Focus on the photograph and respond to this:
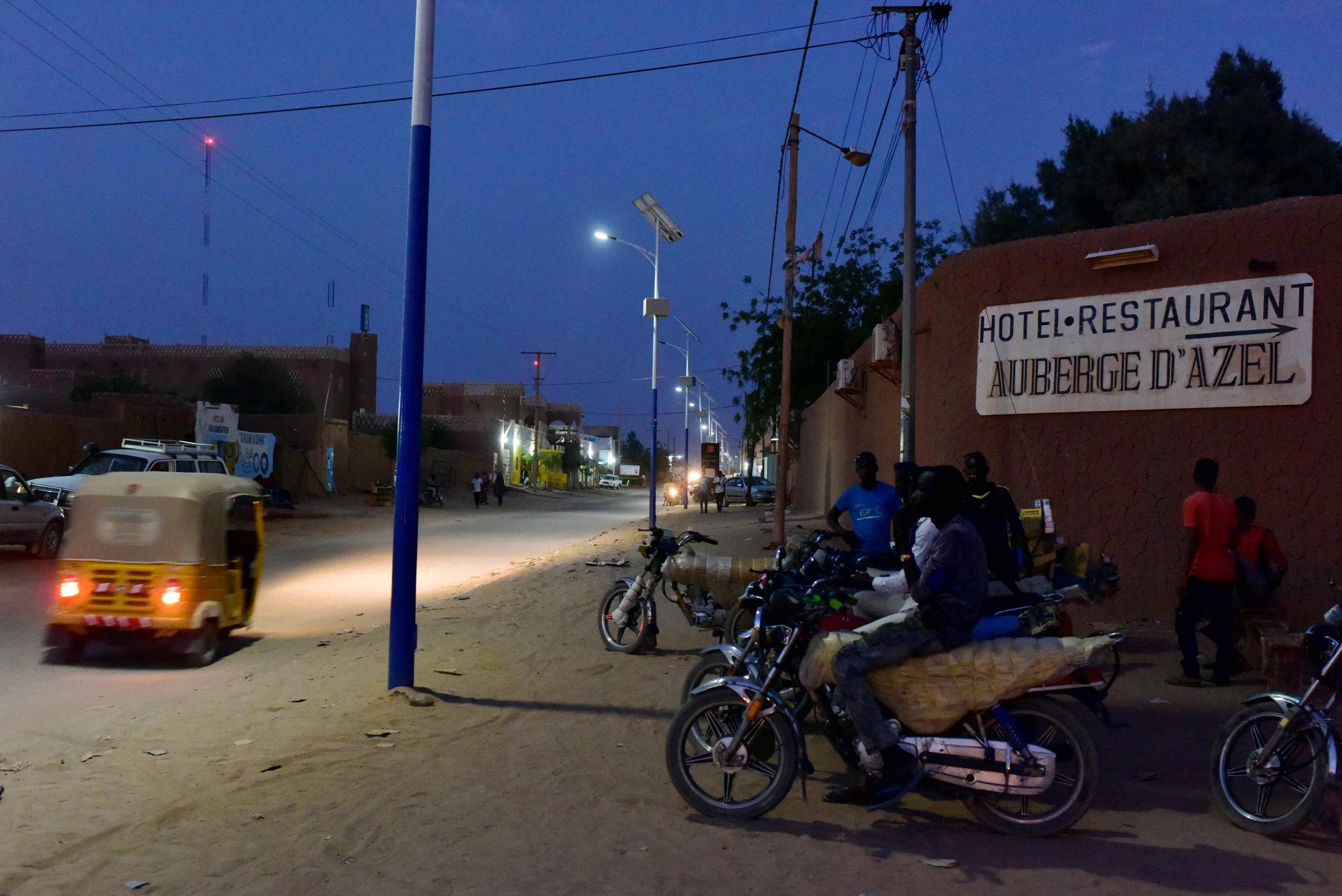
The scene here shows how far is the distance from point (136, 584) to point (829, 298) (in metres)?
27.9

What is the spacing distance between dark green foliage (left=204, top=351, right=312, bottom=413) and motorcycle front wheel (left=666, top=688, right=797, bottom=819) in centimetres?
5429

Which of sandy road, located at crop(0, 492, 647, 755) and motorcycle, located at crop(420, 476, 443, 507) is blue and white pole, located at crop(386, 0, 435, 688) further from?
motorcycle, located at crop(420, 476, 443, 507)

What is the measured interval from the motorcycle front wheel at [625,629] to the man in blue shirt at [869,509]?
2.22m

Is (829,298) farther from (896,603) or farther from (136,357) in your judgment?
(136,357)

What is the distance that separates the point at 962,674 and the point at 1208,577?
3907 millimetres

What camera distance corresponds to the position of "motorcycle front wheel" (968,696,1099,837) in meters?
4.66

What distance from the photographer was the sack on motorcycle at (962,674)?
469 cm

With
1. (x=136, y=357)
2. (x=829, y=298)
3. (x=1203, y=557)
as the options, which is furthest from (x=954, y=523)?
(x=136, y=357)

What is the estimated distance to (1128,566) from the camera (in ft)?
32.3

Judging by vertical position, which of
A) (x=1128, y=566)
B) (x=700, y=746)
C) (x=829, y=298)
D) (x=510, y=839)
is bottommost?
(x=510, y=839)

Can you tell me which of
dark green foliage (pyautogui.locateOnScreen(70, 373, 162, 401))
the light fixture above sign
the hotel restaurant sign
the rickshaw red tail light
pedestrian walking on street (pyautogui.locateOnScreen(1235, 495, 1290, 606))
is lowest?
the rickshaw red tail light

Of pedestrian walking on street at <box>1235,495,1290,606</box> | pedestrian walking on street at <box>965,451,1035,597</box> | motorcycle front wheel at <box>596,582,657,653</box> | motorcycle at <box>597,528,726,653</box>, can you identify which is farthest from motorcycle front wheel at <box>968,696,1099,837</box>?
motorcycle front wheel at <box>596,582,657,653</box>

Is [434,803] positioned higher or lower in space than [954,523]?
lower

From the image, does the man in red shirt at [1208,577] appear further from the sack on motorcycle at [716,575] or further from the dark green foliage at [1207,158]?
the dark green foliage at [1207,158]
